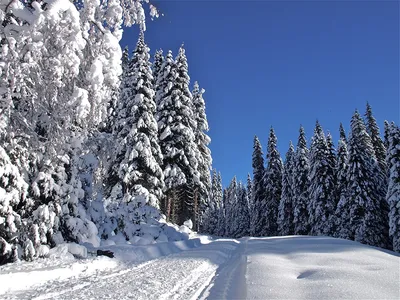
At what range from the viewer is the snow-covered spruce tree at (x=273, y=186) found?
4231 centimetres

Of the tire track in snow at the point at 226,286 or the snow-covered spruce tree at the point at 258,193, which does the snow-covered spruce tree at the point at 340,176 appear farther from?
the tire track in snow at the point at 226,286

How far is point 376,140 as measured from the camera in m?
39.0

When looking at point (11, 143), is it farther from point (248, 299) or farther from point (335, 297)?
point (335, 297)

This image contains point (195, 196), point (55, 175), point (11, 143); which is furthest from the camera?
point (195, 196)

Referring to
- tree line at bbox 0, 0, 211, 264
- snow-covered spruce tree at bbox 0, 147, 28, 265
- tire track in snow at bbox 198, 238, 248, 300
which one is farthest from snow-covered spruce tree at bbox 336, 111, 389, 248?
snow-covered spruce tree at bbox 0, 147, 28, 265

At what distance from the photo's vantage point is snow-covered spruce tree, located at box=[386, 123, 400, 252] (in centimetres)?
2394

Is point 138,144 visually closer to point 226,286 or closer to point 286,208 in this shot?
point 226,286

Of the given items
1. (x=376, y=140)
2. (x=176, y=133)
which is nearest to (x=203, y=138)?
(x=176, y=133)

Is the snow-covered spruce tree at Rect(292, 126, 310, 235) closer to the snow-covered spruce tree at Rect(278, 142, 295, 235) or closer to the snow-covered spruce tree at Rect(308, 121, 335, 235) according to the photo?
the snow-covered spruce tree at Rect(278, 142, 295, 235)

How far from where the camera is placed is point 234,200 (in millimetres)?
70500

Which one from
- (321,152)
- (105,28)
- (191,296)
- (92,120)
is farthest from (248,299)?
(321,152)

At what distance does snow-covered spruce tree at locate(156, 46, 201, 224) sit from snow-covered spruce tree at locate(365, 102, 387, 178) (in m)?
21.3

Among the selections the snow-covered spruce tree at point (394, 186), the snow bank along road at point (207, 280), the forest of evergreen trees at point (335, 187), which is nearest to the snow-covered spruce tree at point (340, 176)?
the forest of evergreen trees at point (335, 187)

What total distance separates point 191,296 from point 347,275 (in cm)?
298
